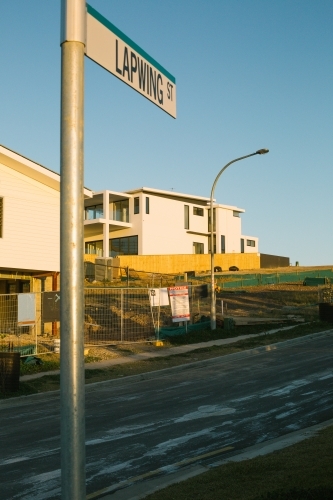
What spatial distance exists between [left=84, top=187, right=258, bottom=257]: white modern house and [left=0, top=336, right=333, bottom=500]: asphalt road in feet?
147

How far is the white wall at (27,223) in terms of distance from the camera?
24.9m

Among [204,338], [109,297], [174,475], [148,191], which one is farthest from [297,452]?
[148,191]

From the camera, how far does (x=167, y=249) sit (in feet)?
231

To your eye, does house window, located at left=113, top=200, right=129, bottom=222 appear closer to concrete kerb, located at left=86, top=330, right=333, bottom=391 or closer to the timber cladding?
the timber cladding

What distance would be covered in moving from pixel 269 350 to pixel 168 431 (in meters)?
13.2

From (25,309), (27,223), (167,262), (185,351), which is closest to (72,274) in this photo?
(25,309)

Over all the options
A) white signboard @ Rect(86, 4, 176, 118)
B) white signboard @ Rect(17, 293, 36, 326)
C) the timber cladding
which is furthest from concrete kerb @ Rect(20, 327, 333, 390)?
the timber cladding

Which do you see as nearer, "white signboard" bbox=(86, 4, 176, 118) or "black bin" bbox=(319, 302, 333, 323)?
"white signboard" bbox=(86, 4, 176, 118)

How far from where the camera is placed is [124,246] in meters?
68.5

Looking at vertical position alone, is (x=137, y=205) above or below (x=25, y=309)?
above

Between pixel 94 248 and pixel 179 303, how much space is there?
41.7 metres

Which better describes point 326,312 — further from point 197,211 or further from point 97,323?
point 197,211

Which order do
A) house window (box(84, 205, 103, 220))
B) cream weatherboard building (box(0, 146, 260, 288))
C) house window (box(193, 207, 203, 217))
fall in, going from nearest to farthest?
1. cream weatherboard building (box(0, 146, 260, 288))
2. house window (box(84, 205, 103, 220))
3. house window (box(193, 207, 203, 217))

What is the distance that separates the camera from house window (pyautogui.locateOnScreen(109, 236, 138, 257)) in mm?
67562
